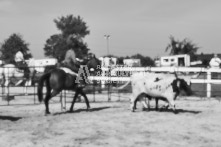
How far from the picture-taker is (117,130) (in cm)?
609

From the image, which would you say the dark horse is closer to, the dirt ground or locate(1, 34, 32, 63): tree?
the dirt ground

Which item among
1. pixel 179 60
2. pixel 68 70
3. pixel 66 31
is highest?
pixel 66 31

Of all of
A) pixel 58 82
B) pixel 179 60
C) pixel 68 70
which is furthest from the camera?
pixel 179 60

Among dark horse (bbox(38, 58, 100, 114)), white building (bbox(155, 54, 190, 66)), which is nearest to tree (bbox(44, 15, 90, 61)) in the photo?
→ white building (bbox(155, 54, 190, 66))

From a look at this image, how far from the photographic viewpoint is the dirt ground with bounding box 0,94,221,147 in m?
5.16

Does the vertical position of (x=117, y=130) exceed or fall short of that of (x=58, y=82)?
it falls short

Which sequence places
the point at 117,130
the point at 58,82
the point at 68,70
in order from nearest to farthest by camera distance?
the point at 117,130 → the point at 58,82 → the point at 68,70

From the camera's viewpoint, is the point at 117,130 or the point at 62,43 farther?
the point at 62,43

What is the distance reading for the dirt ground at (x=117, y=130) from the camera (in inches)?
203

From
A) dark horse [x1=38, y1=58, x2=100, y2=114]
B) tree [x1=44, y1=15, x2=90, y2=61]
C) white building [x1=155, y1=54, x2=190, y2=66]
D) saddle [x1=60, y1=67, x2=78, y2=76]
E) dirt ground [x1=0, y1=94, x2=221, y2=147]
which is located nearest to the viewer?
dirt ground [x1=0, y1=94, x2=221, y2=147]

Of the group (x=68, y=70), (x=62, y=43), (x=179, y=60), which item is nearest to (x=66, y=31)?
(x=62, y=43)

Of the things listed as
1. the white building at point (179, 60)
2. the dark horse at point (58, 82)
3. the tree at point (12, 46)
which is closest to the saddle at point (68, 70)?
the dark horse at point (58, 82)

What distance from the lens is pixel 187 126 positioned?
646cm

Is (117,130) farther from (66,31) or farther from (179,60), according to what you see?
(66,31)
